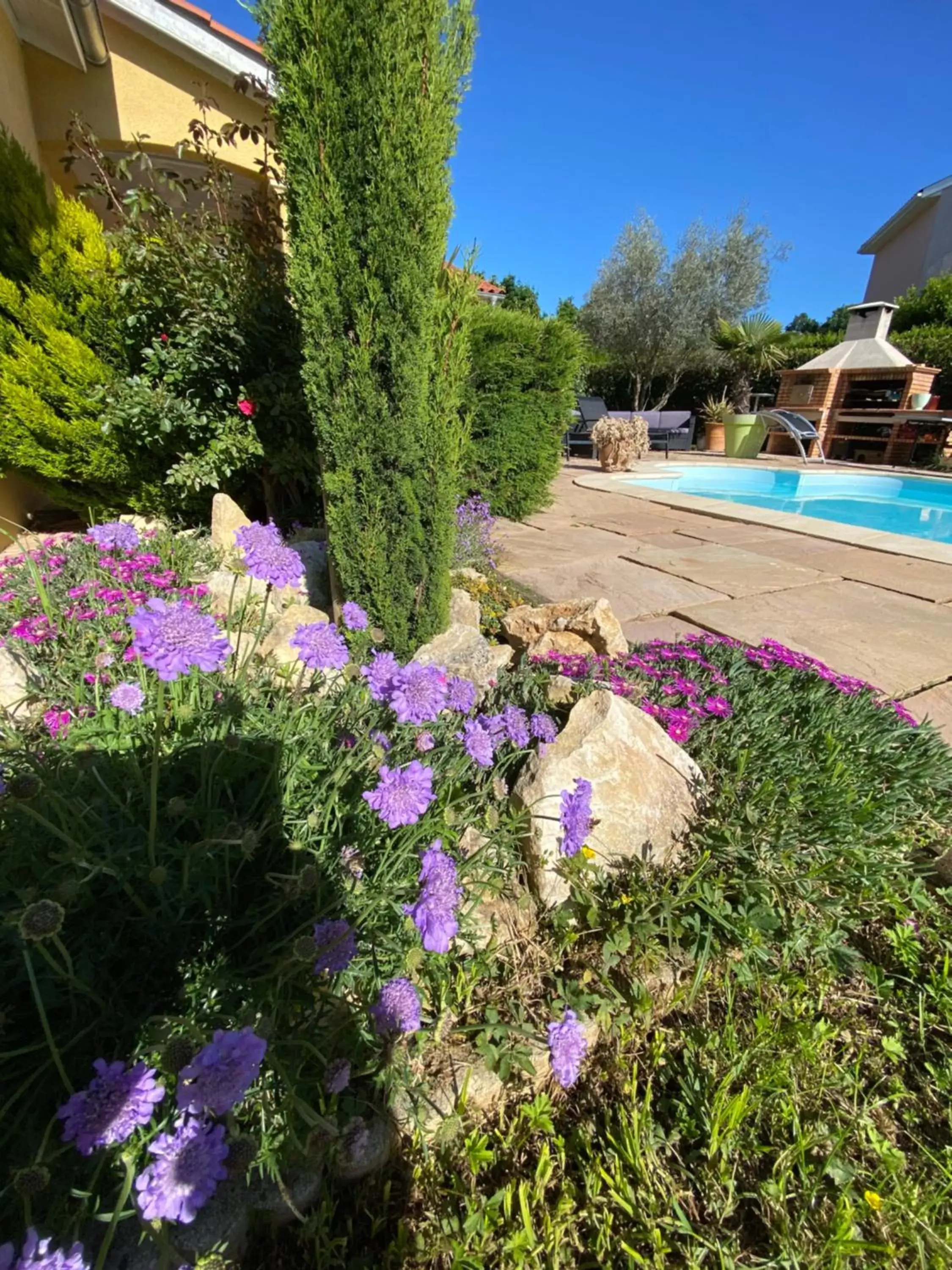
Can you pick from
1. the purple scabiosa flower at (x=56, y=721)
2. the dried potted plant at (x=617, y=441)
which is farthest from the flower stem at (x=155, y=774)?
the dried potted plant at (x=617, y=441)

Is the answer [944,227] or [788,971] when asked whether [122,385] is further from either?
[944,227]

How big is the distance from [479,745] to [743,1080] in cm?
89

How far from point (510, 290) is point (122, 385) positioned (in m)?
35.0

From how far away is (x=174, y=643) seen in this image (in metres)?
0.89

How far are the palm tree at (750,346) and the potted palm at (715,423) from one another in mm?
1149

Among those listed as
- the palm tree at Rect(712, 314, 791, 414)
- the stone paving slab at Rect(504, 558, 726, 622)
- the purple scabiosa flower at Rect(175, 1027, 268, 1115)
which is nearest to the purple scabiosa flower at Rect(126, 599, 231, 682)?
the purple scabiosa flower at Rect(175, 1027, 268, 1115)

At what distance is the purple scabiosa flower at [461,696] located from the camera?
4.88 ft

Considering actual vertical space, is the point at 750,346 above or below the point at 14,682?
above

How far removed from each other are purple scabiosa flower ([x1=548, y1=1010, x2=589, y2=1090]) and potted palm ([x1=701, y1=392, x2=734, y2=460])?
17768 millimetres

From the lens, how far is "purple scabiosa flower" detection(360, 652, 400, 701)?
1.35 m

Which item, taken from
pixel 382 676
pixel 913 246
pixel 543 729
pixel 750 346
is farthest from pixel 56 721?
pixel 913 246

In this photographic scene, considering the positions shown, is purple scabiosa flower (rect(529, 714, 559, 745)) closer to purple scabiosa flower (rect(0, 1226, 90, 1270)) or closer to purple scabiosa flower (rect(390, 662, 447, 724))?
purple scabiosa flower (rect(390, 662, 447, 724))

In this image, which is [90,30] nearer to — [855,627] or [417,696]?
[417,696]

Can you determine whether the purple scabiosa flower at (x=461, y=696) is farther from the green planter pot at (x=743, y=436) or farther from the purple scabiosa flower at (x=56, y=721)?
the green planter pot at (x=743, y=436)
